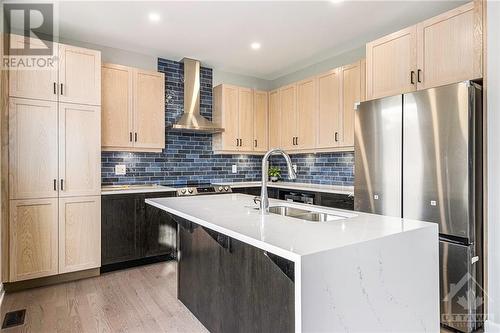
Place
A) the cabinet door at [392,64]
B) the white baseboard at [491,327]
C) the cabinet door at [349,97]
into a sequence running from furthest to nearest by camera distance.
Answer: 1. the cabinet door at [349,97]
2. the cabinet door at [392,64]
3. the white baseboard at [491,327]

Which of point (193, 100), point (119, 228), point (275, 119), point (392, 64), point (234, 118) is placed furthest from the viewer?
point (275, 119)

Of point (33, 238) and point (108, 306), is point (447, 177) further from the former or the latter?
point (33, 238)

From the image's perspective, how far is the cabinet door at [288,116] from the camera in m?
4.55

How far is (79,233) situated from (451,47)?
12.9 ft

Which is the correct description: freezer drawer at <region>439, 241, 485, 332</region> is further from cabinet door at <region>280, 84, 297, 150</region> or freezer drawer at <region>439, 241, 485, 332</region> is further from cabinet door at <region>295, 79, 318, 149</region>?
cabinet door at <region>280, 84, 297, 150</region>

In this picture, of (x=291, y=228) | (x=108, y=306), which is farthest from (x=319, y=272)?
(x=108, y=306)

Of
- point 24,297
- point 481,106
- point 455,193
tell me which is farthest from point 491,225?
point 24,297

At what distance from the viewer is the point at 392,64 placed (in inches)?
113

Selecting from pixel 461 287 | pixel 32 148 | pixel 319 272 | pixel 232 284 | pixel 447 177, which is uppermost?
pixel 32 148

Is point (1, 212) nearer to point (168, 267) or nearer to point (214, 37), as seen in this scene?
point (168, 267)

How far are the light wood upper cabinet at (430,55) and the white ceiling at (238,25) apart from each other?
44 cm

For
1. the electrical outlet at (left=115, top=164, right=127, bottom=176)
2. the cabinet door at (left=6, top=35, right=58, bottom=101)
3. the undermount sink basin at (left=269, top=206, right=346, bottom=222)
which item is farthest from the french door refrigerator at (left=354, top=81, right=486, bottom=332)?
the cabinet door at (left=6, top=35, right=58, bottom=101)

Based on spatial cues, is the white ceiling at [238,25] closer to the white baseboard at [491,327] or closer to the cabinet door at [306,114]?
the cabinet door at [306,114]

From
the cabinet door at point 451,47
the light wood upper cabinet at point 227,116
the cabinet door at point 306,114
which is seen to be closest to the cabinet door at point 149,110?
the light wood upper cabinet at point 227,116
